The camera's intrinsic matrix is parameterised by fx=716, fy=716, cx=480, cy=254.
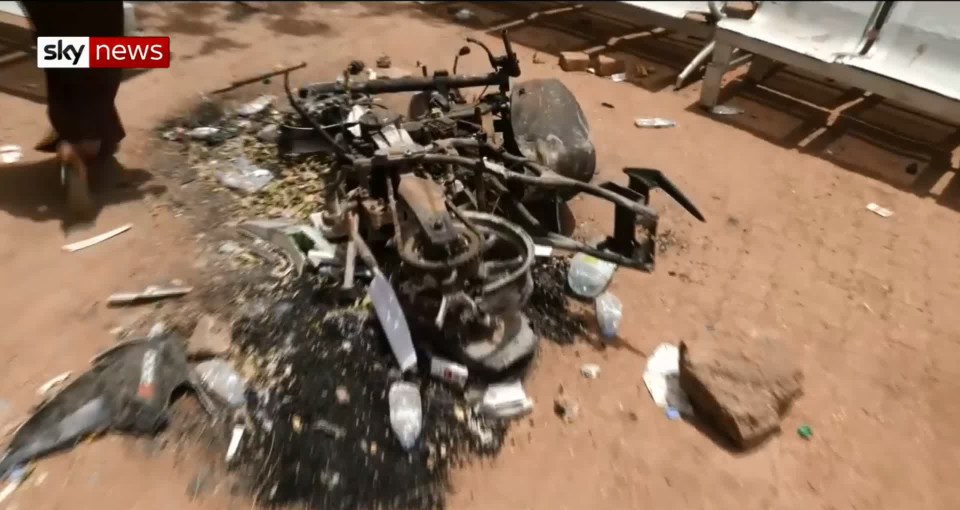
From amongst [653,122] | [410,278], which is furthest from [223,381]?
[653,122]

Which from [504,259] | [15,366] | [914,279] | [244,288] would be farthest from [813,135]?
[15,366]

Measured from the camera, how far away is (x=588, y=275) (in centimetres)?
220

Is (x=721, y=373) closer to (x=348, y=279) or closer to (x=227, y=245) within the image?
(x=348, y=279)

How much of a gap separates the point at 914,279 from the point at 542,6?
2820 millimetres

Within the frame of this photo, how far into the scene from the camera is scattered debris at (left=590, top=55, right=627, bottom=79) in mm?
3604

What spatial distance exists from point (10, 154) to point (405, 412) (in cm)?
195

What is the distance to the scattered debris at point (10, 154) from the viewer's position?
262 cm

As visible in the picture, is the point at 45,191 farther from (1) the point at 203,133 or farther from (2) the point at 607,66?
(2) the point at 607,66

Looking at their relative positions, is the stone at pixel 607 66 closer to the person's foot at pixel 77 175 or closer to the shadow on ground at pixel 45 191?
the shadow on ground at pixel 45 191

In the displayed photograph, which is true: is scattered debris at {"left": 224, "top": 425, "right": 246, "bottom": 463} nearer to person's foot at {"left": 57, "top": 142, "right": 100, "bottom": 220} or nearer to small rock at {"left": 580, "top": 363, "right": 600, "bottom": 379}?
small rock at {"left": 580, "top": 363, "right": 600, "bottom": 379}

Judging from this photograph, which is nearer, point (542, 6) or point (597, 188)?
point (597, 188)

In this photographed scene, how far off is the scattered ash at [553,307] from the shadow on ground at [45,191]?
4.58 ft

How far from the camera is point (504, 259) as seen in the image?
2.05 meters

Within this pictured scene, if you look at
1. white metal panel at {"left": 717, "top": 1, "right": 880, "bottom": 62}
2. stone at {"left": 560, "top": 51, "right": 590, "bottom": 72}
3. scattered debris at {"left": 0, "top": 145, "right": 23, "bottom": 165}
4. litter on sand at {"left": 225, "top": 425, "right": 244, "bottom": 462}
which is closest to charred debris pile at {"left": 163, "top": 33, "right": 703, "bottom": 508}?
litter on sand at {"left": 225, "top": 425, "right": 244, "bottom": 462}
